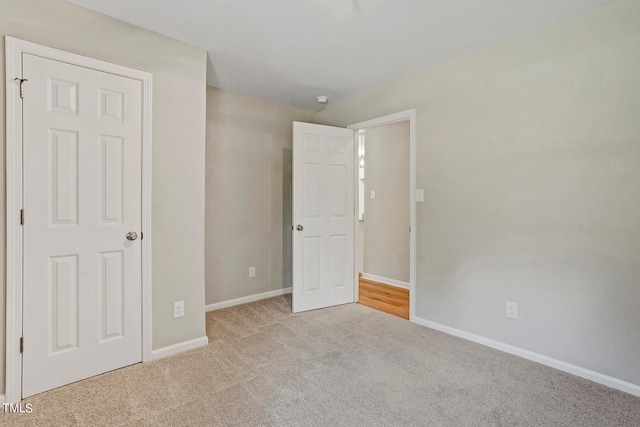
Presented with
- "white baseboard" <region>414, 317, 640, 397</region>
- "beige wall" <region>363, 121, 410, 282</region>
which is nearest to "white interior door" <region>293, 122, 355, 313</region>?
"beige wall" <region>363, 121, 410, 282</region>

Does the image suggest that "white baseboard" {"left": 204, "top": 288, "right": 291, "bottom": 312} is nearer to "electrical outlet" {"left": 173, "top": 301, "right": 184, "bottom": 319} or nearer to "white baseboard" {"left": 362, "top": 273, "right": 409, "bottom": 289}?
"electrical outlet" {"left": 173, "top": 301, "right": 184, "bottom": 319}

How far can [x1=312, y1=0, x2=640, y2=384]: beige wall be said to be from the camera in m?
1.92

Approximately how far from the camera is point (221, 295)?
348cm

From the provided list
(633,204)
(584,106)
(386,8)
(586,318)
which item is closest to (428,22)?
(386,8)

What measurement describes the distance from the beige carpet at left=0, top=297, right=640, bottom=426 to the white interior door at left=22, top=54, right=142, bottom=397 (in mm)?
253

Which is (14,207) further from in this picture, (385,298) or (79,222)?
(385,298)

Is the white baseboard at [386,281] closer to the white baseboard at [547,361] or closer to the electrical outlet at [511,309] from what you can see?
the white baseboard at [547,361]

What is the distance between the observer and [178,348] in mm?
2393

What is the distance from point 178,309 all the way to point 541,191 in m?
2.84

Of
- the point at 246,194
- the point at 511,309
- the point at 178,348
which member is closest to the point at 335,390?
the point at 178,348

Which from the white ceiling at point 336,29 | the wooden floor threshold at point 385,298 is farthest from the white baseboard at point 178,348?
the white ceiling at point 336,29

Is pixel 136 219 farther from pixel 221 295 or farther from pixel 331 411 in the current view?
pixel 331 411

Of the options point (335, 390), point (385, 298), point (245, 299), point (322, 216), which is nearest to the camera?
point (335, 390)

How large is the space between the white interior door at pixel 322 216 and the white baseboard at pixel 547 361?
1111 mm
